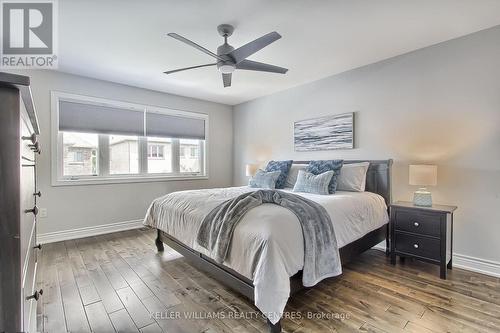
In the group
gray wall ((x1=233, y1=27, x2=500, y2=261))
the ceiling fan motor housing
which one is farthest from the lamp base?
the ceiling fan motor housing

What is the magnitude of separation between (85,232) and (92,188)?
690mm

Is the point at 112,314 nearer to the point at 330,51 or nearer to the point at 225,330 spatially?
the point at 225,330

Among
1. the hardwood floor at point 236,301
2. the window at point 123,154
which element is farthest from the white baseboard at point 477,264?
the window at point 123,154

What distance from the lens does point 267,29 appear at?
2.52 metres

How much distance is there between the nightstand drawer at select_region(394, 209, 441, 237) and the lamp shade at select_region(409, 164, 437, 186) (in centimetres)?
35

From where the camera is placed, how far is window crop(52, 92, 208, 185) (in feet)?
12.3

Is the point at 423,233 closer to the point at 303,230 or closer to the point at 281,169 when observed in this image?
the point at 303,230

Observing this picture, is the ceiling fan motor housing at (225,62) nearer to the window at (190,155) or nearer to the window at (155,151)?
the window at (155,151)

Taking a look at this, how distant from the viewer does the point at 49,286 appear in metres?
2.30

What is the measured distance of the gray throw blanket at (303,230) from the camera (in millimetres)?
1884

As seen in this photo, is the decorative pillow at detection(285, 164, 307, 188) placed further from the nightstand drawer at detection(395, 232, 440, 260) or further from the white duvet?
the nightstand drawer at detection(395, 232, 440, 260)

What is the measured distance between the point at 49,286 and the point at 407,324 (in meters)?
3.07

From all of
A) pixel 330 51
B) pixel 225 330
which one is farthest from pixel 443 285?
pixel 330 51

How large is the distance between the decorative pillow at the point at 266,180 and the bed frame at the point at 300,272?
0.73m
